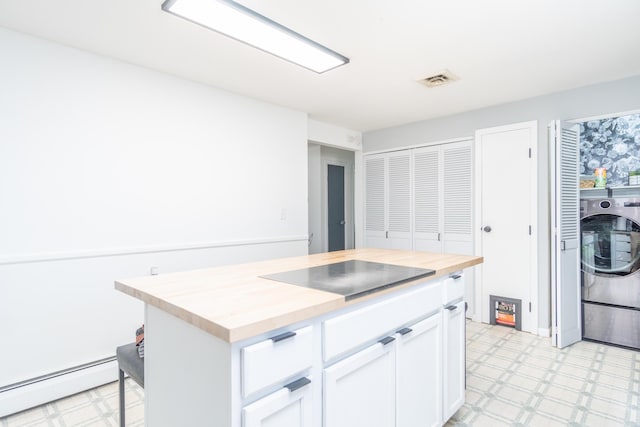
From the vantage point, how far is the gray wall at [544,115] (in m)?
2.98

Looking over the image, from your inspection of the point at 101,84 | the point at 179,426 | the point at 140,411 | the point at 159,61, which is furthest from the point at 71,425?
the point at 159,61

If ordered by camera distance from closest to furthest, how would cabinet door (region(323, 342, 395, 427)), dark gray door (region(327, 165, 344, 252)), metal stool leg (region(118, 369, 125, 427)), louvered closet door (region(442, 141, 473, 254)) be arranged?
cabinet door (region(323, 342, 395, 427)) → metal stool leg (region(118, 369, 125, 427)) → louvered closet door (region(442, 141, 473, 254)) → dark gray door (region(327, 165, 344, 252))

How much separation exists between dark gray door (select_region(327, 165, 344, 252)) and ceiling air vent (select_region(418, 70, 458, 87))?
9.03 ft

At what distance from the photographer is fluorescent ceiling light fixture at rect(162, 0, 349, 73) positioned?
179 centimetres

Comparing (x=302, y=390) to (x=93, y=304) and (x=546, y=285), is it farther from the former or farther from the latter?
(x=546, y=285)

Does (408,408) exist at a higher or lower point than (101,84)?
lower

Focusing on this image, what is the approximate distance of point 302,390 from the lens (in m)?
1.06

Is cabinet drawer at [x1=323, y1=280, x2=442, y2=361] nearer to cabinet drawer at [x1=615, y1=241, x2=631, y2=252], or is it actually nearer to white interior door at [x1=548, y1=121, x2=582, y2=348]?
white interior door at [x1=548, y1=121, x2=582, y2=348]

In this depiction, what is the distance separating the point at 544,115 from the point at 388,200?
2.02 m

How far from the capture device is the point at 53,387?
7.23ft

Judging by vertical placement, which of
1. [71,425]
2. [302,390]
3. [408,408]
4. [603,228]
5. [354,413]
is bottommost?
[71,425]

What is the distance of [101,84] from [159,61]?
1.45 ft

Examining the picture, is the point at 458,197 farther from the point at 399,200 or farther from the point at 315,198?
the point at 315,198

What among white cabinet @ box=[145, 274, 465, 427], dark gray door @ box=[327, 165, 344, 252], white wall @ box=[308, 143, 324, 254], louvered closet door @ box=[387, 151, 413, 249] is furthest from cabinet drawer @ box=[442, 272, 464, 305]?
dark gray door @ box=[327, 165, 344, 252]
